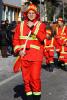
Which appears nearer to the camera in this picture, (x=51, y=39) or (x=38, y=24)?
(x=38, y=24)

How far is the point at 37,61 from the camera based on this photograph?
364 inches

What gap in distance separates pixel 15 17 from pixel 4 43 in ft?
70.5

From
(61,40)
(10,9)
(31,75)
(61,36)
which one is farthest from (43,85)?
(10,9)

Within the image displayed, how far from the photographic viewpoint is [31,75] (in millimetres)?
9195

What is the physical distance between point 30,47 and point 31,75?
535 millimetres

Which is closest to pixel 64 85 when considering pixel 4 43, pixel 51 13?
pixel 4 43

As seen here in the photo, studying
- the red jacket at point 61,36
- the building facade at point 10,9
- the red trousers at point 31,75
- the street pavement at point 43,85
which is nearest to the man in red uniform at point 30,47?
the red trousers at point 31,75

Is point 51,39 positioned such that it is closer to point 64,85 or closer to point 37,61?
point 64,85

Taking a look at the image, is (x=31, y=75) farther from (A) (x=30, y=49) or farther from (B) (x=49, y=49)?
(B) (x=49, y=49)

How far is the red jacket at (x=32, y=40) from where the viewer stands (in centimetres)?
926

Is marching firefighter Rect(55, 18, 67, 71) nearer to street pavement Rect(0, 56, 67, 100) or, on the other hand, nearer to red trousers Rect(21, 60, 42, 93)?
street pavement Rect(0, 56, 67, 100)

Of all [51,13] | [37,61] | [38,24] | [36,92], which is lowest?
[51,13]

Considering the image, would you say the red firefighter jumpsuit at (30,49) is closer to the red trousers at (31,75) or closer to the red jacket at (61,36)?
the red trousers at (31,75)

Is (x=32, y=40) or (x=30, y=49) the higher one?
(x=32, y=40)
